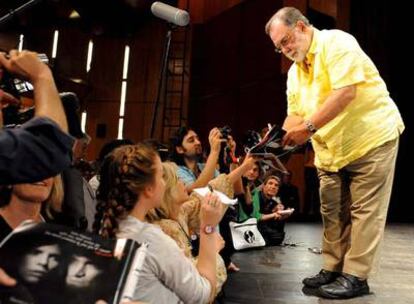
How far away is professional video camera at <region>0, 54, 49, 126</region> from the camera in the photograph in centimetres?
93

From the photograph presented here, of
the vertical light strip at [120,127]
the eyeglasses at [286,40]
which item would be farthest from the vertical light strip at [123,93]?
the eyeglasses at [286,40]

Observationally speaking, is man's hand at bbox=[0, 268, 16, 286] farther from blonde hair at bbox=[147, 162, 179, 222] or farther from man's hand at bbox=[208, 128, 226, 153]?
man's hand at bbox=[208, 128, 226, 153]

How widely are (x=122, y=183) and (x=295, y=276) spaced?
1351 millimetres

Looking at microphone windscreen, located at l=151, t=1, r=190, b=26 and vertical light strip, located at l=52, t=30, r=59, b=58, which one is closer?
microphone windscreen, located at l=151, t=1, r=190, b=26

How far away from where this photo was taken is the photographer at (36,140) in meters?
0.67

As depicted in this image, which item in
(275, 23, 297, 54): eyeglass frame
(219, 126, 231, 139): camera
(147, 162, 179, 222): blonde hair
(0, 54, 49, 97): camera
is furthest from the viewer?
(219, 126, 231, 139): camera

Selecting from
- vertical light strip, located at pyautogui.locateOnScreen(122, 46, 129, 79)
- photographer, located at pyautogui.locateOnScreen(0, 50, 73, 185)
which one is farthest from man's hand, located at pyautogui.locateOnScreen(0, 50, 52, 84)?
vertical light strip, located at pyautogui.locateOnScreen(122, 46, 129, 79)

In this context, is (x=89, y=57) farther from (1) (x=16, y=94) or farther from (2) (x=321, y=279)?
(1) (x=16, y=94)

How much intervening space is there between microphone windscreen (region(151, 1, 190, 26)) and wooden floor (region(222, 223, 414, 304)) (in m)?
1.53

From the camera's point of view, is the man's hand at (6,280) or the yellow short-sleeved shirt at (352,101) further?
the yellow short-sleeved shirt at (352,101)

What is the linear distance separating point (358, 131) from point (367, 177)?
20cm

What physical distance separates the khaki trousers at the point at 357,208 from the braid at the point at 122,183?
1069 mm

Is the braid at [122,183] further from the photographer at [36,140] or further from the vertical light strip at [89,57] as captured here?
the vertical light strip at [89,57]

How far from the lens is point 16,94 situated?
0.95 m
